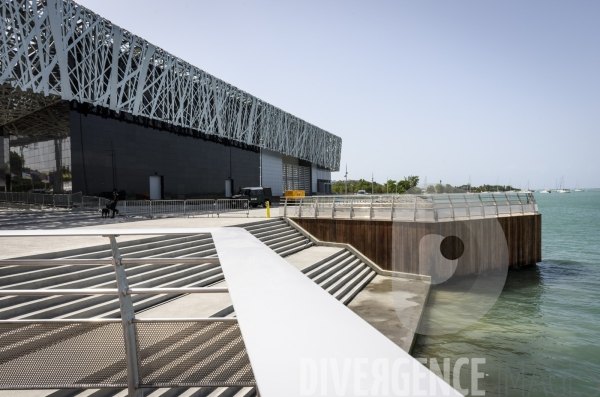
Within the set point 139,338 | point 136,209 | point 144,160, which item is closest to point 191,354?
point 139,338

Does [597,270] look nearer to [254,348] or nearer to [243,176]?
[254,348]

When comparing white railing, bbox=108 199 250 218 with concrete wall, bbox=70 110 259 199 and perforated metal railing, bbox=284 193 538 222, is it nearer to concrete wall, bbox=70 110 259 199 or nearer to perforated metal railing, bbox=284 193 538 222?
perforated metal railing, bbox=284 193 538 222

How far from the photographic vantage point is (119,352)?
310 centimetres

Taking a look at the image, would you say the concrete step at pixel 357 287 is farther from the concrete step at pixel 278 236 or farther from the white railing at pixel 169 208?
the white railing at pixel 169 208

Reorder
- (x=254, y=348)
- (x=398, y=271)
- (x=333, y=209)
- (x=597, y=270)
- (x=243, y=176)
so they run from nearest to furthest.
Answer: (x=254, y=348), (x=398, y=271), (x=333, y=209), (x=597, y=270), (x=243, y=176)

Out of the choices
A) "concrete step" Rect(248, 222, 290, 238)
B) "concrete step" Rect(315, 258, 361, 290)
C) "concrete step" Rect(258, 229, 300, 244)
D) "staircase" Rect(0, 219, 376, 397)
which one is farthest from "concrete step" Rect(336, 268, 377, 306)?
"concrete step" Rect(248, 222, 290, 238)

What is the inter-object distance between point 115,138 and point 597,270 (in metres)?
37.6

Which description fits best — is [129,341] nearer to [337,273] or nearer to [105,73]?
[337,273]

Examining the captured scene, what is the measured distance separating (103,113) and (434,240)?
29545 mm

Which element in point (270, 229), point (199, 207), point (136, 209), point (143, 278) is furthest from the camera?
point (199, 207)

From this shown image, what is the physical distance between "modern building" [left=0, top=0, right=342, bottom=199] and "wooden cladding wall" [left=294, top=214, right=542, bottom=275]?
70.3ft

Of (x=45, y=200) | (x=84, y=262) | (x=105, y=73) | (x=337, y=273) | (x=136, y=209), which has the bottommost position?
(x=337, y=273)

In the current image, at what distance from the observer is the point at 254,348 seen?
1017 millimetres

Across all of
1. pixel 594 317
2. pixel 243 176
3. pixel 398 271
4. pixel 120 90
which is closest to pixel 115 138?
pixel 120 90
